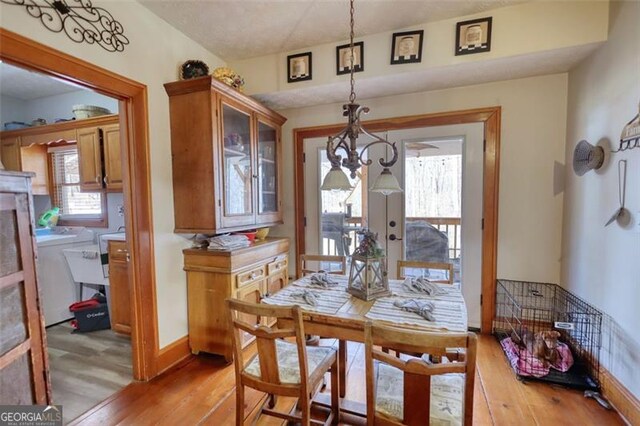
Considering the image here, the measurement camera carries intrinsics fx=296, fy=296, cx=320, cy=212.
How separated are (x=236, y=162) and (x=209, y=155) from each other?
0.33m

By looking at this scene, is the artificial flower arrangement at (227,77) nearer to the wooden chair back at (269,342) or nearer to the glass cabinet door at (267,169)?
the glass cabinet door at (267,169)

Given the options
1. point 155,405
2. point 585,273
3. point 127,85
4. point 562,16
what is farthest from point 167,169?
point 585,273

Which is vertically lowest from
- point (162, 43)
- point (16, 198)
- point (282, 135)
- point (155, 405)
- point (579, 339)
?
point (155, 405)

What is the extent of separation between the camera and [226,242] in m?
2.40

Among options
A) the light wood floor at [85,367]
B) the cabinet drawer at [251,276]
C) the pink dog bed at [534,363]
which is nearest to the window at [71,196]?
the light wood floor at [85,367]

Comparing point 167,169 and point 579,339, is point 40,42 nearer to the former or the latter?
point 167,169

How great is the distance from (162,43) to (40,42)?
0.88 metres

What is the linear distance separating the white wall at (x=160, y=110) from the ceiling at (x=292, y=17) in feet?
0.44

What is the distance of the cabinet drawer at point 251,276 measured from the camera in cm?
241

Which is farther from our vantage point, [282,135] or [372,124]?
[282,135]

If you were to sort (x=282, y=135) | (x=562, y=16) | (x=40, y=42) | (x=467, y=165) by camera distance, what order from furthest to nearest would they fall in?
(x=282, y=135) → (x=467, y=165) → (x=562, y=16) → (x=40, y=42)

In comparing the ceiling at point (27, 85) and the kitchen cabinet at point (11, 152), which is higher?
the ceiling at point (27, 85)

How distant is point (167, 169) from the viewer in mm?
2326

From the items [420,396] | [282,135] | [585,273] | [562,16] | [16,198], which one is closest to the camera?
[420,396]
